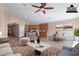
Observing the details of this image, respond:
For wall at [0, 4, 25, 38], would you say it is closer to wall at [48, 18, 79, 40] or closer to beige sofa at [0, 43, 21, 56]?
beige sofa at [0, 43, 21, 56]

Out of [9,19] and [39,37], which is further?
[39,37]

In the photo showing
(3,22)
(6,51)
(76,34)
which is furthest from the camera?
(6,51)

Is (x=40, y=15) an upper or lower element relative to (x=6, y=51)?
upper

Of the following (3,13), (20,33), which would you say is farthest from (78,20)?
(3,13)

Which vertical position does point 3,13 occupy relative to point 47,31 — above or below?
above

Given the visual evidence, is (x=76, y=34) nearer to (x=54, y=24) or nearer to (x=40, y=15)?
(x=54, y=24)

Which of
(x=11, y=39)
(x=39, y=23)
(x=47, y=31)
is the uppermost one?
(x=39, y=23)

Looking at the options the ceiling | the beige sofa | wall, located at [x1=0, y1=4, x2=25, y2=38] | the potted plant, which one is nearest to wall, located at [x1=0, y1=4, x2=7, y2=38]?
wall, located at [x1=0, y1=4, x2=25, y2=38]

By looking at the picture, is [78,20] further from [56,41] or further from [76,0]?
[76,0]

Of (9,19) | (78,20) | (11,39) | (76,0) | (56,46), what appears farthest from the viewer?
(56,46)

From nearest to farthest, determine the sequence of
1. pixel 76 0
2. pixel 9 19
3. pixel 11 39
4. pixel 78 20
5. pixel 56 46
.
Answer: pixel 76 0, pixel 78 20, pixel 9 19, pixel 11 39, pixel 56 46

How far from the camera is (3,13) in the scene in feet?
5.64

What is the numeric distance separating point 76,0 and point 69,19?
91 cm

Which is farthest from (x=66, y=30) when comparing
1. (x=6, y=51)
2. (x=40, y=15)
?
(x=6, y=51)
